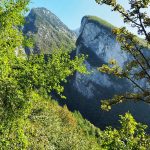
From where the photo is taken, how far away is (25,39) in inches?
961

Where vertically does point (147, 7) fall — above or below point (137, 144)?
above

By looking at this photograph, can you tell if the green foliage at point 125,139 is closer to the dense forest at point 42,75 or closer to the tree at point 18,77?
the dense forest at point 42,75

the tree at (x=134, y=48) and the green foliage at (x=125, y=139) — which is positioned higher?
the tree at (x=134, y=48)

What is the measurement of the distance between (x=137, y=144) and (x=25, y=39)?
8839 mm

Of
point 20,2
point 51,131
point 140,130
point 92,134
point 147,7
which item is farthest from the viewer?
point 92,134

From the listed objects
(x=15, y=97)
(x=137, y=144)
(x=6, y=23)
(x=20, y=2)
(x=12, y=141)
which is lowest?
(x=12, y=141)

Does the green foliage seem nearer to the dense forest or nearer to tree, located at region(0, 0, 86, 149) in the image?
the dense forest

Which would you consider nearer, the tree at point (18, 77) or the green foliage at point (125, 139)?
the green foliage at point (125, 139)

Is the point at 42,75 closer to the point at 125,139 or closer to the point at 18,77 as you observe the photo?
the point at 18,77

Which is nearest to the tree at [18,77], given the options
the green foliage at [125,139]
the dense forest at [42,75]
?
the dense forest at [42,75]

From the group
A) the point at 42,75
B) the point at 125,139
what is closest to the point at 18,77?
Answer: the point at 42,75

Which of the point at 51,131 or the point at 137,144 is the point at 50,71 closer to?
the point at 137,144

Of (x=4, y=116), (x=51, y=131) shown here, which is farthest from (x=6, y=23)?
(x=51, y=131)

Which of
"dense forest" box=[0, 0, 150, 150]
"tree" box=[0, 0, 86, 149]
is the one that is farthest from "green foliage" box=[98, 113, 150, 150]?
"tree" box=[0, 0, 86, 149]
